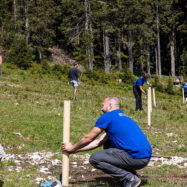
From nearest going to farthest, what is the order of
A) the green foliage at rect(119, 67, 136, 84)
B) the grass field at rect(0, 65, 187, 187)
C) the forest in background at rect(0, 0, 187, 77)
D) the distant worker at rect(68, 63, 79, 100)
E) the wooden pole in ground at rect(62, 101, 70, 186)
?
the wooden pole in ground at rect(62, 101, 70, 186)
the grass field at rect(0, 65, 187, 187)
the distant worker at rect(68, 63, 79, 100)
the green foliage at rect(119, 67, 136, 84)
the forest in background at rect(0, 0, 187, 77)

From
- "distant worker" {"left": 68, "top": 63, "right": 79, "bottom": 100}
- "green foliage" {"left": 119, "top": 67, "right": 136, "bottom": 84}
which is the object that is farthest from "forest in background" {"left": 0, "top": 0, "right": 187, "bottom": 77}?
"distant worker" {"left": 68, "top": 63, "right": 79, "bottom": 100}

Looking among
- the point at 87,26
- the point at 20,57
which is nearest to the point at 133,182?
the point at 20,57

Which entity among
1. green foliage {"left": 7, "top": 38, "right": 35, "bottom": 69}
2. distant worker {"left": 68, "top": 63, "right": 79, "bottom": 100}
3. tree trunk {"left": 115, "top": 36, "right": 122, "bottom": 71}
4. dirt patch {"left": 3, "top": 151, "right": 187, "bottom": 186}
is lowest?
dirt patch {"left": 3, "top": 151, "right": 187, "bottom": 186}

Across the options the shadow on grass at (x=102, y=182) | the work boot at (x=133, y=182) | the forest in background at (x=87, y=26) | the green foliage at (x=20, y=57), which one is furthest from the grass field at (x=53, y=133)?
the forest in background at (x=87, y=26)

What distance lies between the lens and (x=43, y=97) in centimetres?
1892

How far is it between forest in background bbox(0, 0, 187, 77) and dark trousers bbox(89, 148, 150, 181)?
2780 centimetres

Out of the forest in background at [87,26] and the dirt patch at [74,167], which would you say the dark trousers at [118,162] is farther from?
the forest in background at [87,26]

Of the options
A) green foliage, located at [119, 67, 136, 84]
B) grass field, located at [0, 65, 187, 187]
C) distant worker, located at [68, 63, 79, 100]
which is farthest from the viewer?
green foliage, located at [119, 67, 136, 84]

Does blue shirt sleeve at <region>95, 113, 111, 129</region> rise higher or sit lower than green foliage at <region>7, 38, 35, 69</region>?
lower

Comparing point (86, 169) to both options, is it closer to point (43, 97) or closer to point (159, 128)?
point (159, 128)

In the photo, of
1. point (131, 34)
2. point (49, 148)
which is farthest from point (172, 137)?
point (131, 34)

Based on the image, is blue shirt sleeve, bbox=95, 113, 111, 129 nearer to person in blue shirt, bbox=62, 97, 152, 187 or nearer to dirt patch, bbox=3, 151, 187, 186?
person in blue shirt, bbox=62, 97, 152, 187

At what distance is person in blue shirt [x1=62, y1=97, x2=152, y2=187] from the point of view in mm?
5516

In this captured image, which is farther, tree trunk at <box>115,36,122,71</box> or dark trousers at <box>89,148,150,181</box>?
tree trunk at <box>115,36,122,71</box>
